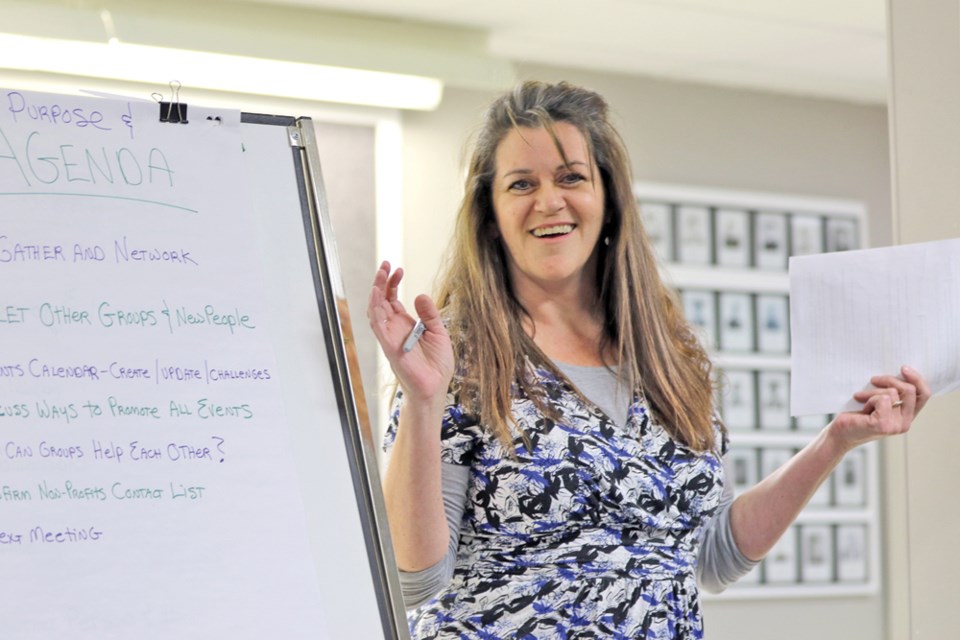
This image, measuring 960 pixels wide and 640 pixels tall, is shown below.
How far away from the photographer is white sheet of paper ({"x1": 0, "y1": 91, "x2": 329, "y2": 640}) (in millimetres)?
1170

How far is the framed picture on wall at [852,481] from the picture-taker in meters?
4.16

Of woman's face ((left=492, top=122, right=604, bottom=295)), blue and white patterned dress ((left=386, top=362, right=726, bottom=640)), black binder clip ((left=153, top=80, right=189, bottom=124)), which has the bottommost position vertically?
blue and white patterned dress ((left=386, top=362, right=726, bottom=640))

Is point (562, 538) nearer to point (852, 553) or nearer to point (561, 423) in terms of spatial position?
point (561, 423)

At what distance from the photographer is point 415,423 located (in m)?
1.36

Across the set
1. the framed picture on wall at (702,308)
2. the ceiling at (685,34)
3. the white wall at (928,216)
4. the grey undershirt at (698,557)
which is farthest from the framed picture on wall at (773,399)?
the grey undershirt at (698,557)

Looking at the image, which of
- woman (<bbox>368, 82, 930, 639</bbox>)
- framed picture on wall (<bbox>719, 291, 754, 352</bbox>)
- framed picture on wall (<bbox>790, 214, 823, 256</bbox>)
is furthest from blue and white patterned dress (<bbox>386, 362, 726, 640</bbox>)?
framed picture on wall (<bbox>790, 214, 823, 256</bbox>)

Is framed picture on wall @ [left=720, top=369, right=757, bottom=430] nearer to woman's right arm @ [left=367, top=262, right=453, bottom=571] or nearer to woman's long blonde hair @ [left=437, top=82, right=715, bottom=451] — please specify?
woman's long blonde hair @ [left=437, top=82, right=715, bottom=451]

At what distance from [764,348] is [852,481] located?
0.57m

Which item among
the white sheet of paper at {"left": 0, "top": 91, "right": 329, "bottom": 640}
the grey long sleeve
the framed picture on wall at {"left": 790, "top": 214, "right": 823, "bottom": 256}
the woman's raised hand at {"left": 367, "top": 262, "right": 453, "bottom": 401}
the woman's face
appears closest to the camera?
the white sheet of paper at {"left": 0, "top": 91, "right": 329, "bottom": 640}

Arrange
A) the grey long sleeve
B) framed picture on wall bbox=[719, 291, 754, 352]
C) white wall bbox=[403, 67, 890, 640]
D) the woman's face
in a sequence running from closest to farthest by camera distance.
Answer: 1. the grey long sleeve
2. the woman's face
3. white wall bbox=[403, 67, 890, 640]
4. framed picture on wall bbox=[719, 291, 754, 352]

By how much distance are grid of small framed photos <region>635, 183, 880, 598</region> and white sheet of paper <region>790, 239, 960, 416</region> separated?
241 centimetres

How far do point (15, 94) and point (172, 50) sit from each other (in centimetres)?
211

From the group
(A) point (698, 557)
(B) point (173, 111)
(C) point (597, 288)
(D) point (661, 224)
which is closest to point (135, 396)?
(B) point (173, 111)

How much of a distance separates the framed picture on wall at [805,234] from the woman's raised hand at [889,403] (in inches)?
108
